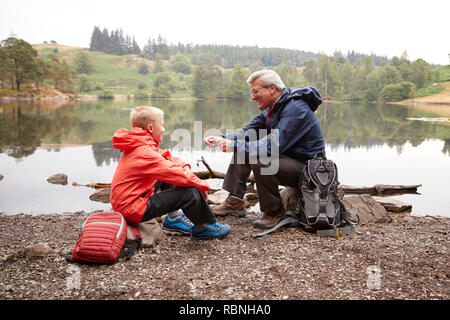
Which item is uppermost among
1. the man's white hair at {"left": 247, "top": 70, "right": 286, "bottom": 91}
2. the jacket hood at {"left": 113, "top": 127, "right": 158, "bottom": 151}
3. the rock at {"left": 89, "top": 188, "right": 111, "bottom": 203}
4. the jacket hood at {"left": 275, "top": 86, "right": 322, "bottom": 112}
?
the man's white hair at {"left": 247, "top": 70, "right": 286, "bottom": 91}

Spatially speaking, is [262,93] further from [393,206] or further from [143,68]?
[143,68]

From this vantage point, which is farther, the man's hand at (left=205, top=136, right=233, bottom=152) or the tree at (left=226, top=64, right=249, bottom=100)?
the tree at (left=226, top=64, right=249, bottom=100)

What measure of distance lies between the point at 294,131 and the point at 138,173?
2.22 m

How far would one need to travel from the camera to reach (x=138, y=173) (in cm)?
414

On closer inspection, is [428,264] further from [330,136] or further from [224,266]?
[330,136]

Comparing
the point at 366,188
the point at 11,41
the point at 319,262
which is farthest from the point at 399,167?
the point at 11,41

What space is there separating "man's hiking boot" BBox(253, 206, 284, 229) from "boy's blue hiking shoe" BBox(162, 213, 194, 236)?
1036 mm

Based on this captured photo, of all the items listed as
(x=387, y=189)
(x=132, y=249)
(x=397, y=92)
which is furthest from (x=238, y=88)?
(x=132, y=249)

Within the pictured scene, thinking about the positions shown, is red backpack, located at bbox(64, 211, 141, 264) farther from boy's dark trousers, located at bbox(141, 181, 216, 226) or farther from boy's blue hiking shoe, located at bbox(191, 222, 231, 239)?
boy's blue hiking shoe, located at bbox(191, 222, 231, 239)

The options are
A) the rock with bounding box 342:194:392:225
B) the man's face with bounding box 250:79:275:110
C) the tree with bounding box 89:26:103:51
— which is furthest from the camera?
the tree with bounding box 89:26:103:51

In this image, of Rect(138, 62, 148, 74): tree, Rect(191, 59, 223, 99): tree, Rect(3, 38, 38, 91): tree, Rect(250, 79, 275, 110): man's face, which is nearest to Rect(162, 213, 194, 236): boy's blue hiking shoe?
Rect(250, 79, 275, 110): man's face

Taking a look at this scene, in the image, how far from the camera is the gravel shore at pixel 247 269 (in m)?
3.22

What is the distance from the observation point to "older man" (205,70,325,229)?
4.89 metres
